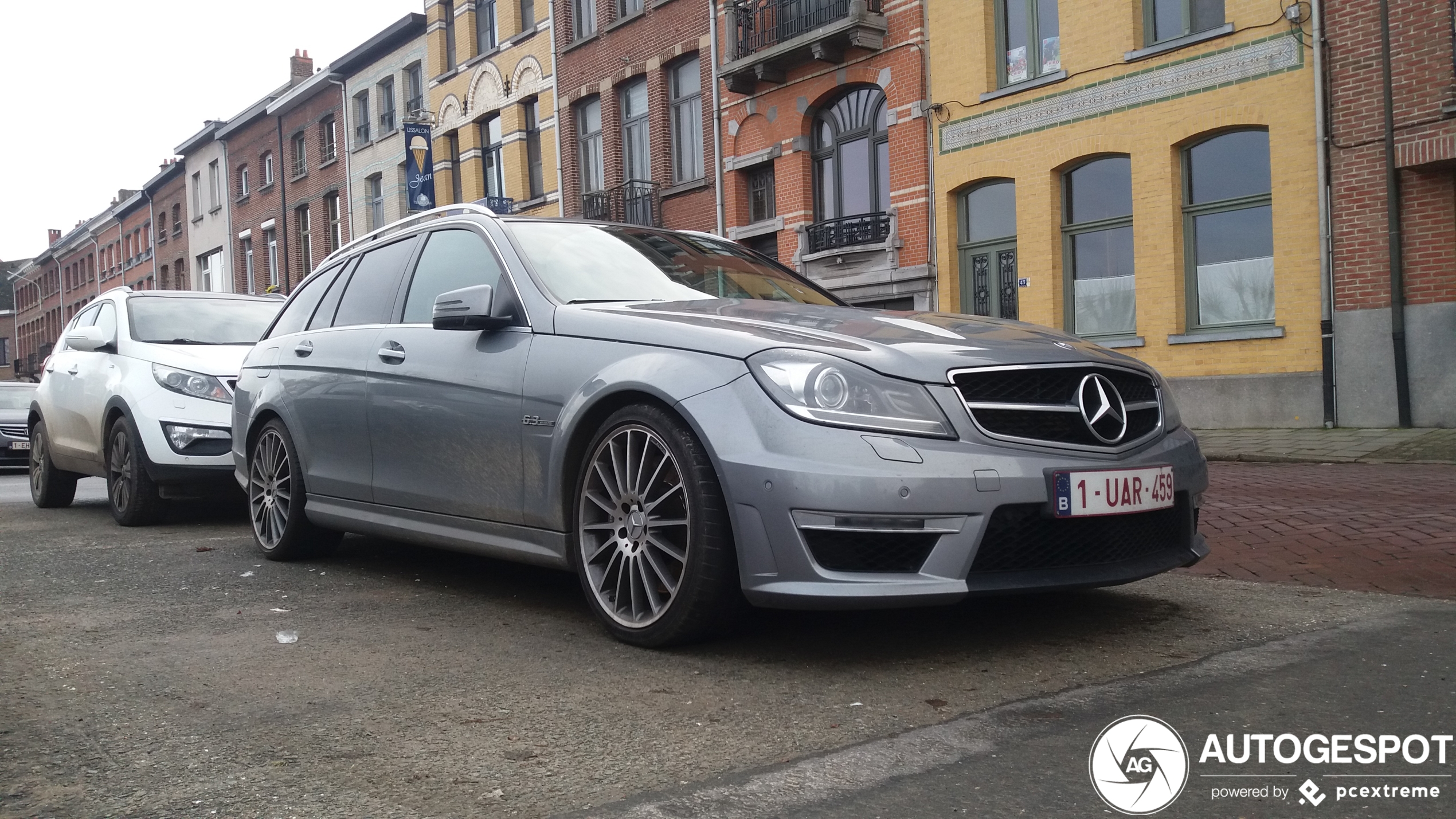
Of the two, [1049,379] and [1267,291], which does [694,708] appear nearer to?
[1049,379]

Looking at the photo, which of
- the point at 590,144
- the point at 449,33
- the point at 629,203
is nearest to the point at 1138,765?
the point at 629,203

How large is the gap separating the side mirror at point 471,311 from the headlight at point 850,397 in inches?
52.5

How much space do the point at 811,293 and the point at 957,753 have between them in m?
2.95

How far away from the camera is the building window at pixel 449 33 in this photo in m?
31.9

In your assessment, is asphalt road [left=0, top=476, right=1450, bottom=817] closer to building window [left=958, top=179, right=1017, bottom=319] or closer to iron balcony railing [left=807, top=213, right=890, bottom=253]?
building window [left=958, top=179, right=1017, bottom=319]

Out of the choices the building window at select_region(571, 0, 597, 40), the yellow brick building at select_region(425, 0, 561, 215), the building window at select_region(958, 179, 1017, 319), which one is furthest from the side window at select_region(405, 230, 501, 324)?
the building window at select_region(571, 0, 597, 40)

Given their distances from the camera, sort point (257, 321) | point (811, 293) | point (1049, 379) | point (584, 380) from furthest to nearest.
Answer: point (257, 321) → point (811, 293) → point (584, 380) → point (1049, 379)

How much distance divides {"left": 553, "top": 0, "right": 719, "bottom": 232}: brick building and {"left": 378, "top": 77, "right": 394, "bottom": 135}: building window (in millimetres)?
8541

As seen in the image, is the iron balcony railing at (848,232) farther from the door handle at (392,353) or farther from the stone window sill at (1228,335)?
the door handle at (392,353)

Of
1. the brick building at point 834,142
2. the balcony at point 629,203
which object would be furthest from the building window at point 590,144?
the brick building at point 834,142

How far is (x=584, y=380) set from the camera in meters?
4.27

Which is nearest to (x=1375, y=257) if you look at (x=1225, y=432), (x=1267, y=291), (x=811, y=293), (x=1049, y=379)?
(x=1267, y=291)

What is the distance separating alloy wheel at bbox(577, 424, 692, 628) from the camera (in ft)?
12.9

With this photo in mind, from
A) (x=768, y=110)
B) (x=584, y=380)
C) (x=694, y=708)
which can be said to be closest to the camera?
(x=694, y=708)
